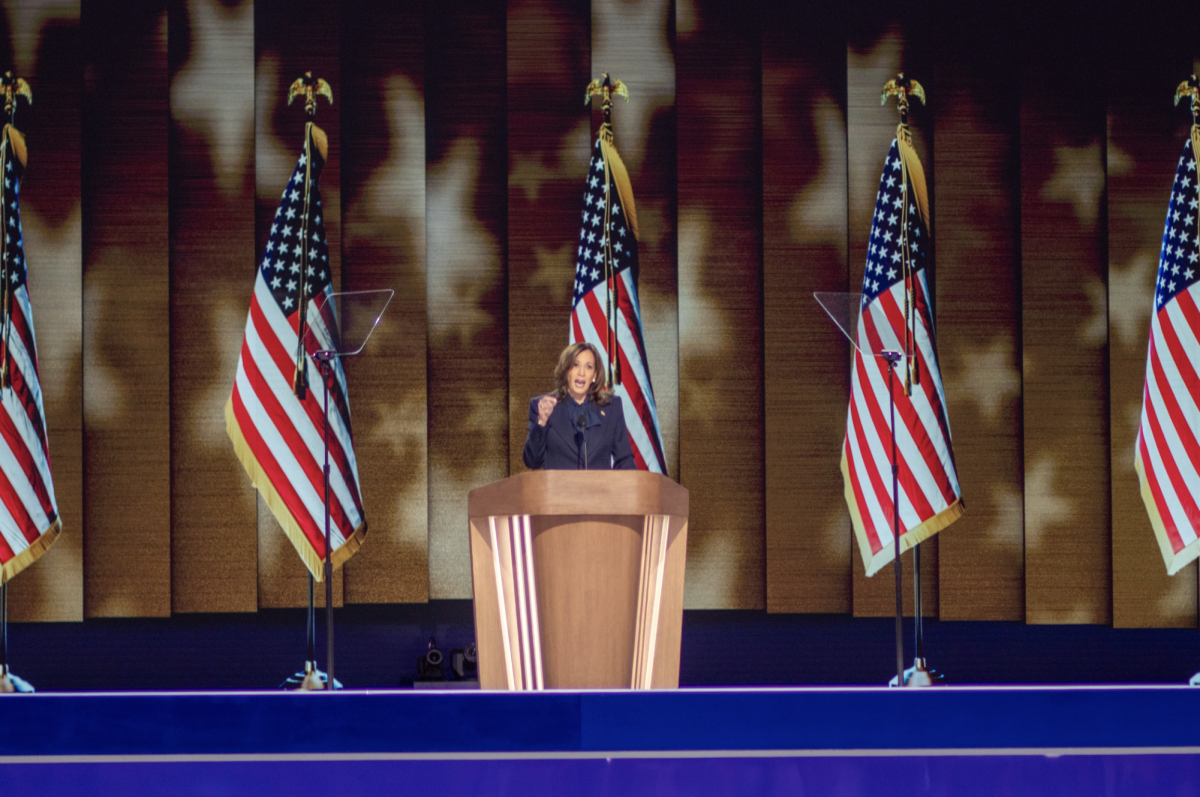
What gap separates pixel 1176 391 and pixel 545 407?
2893mm

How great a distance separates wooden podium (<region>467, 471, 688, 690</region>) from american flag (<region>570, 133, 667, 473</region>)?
2.25 m

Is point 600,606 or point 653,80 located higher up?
point 653,80

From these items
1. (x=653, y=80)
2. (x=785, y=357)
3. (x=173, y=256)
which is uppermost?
(x=653, y=80)

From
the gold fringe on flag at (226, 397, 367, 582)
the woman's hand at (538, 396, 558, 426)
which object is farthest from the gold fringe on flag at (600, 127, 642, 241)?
the woman's hand at (538, 396, 558, 426)

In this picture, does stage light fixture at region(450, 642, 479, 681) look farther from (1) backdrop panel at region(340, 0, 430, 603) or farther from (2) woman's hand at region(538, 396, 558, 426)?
(2) woman's hand at region(538, 396, 558, 426)

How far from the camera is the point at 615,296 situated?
15.9 feet

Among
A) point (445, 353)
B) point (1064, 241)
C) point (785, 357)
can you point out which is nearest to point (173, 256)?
point (445, 353)

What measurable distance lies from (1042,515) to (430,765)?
5.15 metres

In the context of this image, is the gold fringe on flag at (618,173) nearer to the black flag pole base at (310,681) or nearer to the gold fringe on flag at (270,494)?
the gold fringe on flag at (270,494)

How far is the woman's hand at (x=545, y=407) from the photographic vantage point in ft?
9.62

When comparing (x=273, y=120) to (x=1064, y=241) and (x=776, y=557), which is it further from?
(x=1064, y=241)

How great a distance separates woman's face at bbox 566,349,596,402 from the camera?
2.96 m

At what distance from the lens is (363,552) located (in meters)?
5.89

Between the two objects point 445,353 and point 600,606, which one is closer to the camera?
point 600,606
